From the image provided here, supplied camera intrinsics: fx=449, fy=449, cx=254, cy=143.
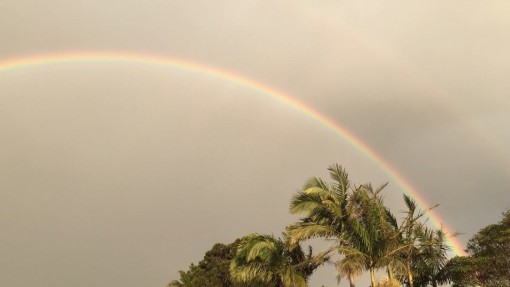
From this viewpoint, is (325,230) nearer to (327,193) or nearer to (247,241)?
(327,193)

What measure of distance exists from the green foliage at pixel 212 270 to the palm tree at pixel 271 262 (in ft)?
60.7

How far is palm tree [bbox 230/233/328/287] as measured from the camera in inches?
613

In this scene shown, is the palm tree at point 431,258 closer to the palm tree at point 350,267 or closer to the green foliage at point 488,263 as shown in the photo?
the green foliage at point 488,263

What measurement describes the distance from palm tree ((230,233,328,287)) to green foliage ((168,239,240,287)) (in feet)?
60.7

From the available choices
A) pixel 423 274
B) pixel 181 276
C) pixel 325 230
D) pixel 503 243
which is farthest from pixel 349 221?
pixel 181 276

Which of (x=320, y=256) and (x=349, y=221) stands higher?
(x=349, y=221)

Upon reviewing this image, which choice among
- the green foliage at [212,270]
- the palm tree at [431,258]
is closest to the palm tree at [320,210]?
the palm tree at [431,258]

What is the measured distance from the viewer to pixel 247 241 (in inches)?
639

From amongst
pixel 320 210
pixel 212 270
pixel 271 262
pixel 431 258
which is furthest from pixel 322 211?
pixel 212 270

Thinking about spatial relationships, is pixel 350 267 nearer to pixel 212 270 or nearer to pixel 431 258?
pixel 431 258

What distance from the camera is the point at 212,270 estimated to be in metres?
38.1

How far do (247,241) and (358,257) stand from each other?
13.3 feet

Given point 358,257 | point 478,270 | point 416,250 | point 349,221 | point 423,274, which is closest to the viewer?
point 358,257

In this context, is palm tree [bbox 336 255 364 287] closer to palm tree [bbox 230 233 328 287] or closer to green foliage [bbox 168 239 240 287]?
palm tree [bbox 230 233 328 287]
